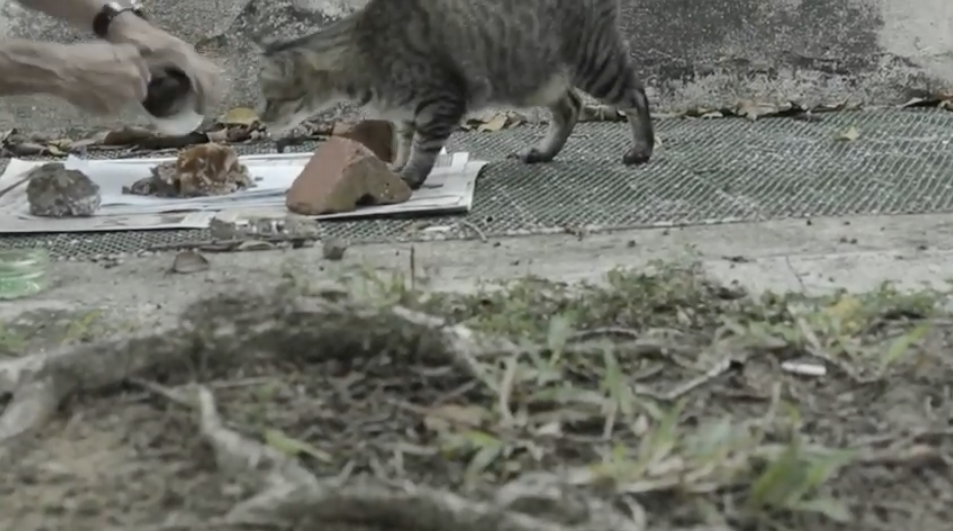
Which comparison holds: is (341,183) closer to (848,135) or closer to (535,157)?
(535,157)

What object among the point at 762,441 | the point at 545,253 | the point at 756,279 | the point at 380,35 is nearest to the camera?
the point at 762,441

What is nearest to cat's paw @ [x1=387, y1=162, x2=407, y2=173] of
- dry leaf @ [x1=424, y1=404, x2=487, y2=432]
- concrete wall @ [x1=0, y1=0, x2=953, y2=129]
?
concrete wall @ [x1=0, y1=0, x2=953, y2=129]

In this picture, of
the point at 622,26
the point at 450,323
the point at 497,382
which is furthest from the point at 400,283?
the point at 622,26

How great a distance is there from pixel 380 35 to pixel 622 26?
→ 1.19 metres

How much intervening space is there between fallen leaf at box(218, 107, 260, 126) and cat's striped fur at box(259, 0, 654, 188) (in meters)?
0.66

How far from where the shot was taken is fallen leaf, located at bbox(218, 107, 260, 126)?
3656 mm

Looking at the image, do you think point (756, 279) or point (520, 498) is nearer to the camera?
point (520, 498)

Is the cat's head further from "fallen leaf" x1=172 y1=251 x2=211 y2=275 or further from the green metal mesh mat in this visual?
"fallen leaf" x1=172 y1=251 x2=211 y2=275

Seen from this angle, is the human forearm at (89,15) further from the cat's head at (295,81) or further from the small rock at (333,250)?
the small rock at (333,250)

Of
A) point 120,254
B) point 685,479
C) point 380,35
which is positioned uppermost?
point 380,35

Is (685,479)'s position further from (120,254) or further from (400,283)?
(120,254)

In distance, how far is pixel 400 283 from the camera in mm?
1230

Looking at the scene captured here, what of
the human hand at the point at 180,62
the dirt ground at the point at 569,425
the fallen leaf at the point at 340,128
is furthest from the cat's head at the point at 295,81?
the dirt ground at the point at 569,425

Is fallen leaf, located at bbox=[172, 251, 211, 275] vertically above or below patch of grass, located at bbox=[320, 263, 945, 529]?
below
